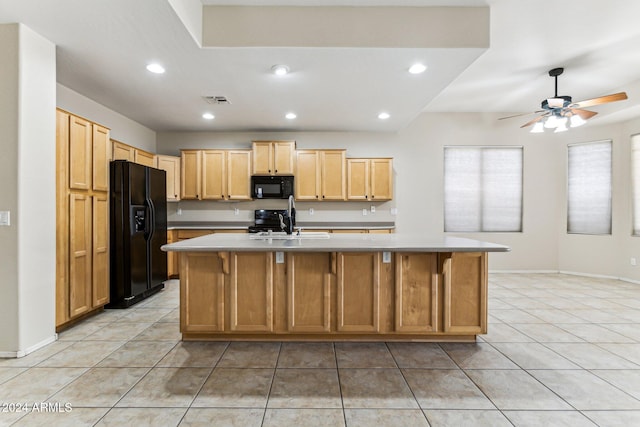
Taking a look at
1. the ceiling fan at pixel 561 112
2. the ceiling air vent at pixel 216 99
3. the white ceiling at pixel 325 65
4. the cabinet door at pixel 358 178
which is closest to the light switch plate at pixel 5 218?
the white ceiling at pixel 325 65

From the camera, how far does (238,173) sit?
5590mm

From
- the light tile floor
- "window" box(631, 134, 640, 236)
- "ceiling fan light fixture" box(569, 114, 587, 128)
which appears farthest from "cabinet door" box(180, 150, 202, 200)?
"window" box(631, 134, 640, 236)

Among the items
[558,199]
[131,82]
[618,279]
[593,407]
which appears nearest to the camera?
[593,407]

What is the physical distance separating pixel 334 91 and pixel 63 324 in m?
3.73

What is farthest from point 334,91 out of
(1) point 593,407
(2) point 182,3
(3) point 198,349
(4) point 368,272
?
(1) point 593,407

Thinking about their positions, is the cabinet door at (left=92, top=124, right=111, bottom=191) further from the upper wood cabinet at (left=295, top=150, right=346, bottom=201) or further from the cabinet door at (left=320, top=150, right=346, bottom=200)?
the cabinet door at (left=320, top=150, right=346, bottom=200)

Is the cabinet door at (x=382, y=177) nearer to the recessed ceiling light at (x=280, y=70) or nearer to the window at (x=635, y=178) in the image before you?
the recessed ceiling light at (x=280, y=70)

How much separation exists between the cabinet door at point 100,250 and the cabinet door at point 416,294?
3215mm

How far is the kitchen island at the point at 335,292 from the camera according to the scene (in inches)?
108

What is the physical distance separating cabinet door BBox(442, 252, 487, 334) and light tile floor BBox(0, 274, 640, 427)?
7.6 inches

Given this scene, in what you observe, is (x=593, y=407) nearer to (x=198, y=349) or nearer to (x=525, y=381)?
(x=525, y=381)

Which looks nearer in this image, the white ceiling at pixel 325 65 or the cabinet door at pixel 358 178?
the white ceiling at pixel 325 65

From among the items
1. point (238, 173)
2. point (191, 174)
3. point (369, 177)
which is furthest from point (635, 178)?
point (191, 174)

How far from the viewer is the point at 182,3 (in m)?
2.40
